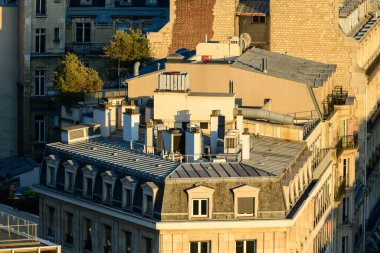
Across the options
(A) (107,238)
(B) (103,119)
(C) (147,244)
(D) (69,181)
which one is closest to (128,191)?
(C) (147,244)

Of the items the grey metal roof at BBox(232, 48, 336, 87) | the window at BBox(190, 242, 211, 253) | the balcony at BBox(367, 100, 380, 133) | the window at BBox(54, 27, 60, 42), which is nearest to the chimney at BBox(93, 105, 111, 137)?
the grey metal roof at BBox(232, 48, 336, 87)

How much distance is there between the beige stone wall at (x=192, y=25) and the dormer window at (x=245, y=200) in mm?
39782

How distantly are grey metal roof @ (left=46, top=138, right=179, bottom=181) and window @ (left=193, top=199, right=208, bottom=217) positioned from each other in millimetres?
1560

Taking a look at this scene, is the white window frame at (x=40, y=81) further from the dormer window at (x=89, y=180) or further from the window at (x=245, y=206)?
the window at (x=245, y=206)

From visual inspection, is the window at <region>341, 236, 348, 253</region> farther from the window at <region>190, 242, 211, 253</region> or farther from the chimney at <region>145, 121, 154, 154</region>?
the window at <region>190, 242, 211, 253</region>

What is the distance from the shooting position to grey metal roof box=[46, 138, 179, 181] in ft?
353

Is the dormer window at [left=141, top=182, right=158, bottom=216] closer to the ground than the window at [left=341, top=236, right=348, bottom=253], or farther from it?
farther from it

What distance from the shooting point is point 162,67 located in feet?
430

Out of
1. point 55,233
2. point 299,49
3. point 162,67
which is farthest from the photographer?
point 299,49

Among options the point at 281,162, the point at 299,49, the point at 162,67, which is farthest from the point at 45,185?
the point at 299,49

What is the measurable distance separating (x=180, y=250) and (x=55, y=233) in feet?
29.4

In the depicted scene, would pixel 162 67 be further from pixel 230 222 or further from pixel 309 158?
pixel 230 222

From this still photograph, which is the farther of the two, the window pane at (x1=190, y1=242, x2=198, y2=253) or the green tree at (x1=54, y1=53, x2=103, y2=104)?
the green tree at (x1=54, y1=53, x2=103, y2=104)

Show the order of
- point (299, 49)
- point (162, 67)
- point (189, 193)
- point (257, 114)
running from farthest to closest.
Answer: point (299, 49), point (162, 67), point (257, 114), point (189, 193)
